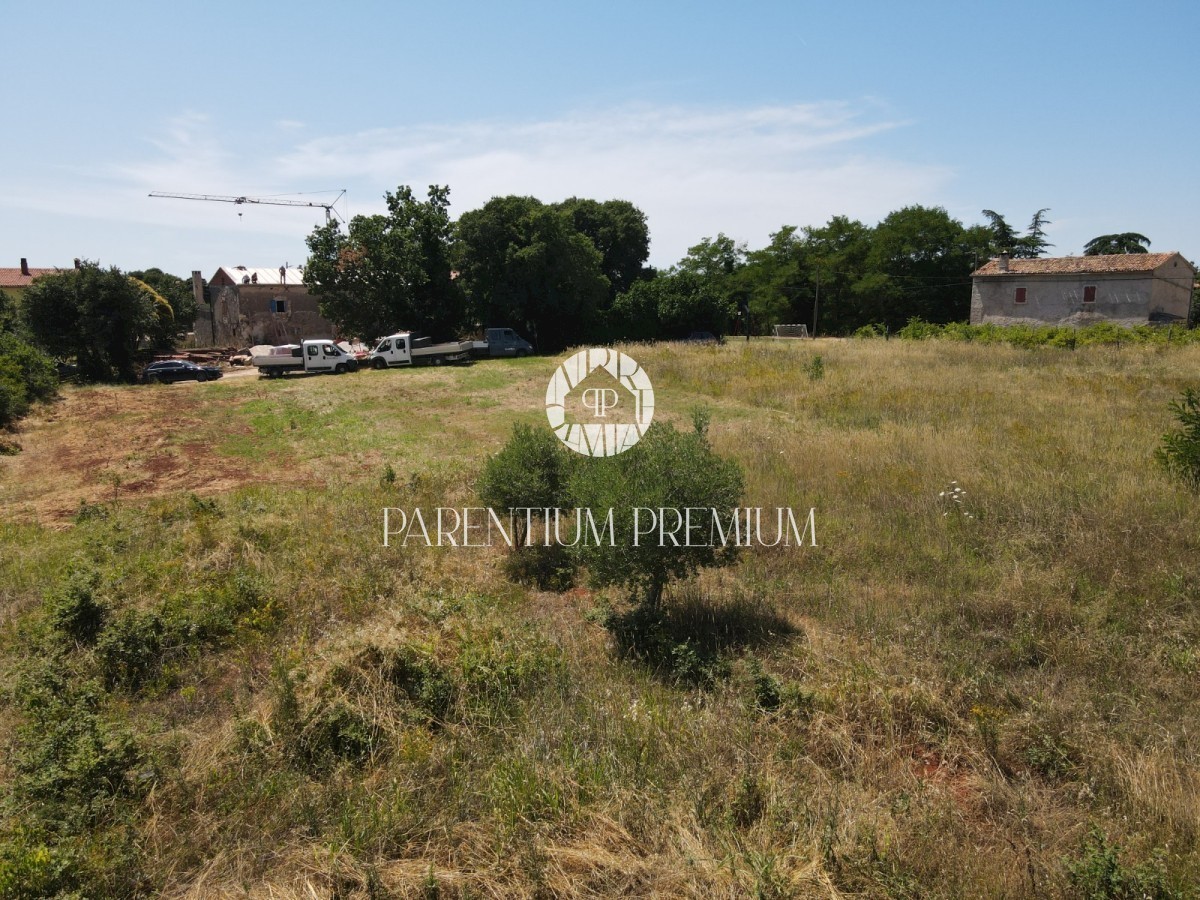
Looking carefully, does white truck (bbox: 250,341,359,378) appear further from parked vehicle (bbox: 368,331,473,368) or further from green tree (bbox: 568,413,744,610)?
green tree (bbox: 568,413,744,610)

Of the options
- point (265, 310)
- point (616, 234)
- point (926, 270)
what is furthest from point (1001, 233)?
point (265, 310)

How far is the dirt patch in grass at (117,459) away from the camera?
10.3m

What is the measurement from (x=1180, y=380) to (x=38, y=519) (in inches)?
902

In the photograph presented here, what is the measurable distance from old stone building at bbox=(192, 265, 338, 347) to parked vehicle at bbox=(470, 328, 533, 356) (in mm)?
15297

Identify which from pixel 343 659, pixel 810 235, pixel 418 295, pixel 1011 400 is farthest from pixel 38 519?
pixel 810 235

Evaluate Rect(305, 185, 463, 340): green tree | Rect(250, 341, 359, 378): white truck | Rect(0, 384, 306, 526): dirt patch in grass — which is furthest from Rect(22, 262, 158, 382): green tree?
Rect(305, 185, 463, 340): green tree

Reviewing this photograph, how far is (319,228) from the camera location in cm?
2630

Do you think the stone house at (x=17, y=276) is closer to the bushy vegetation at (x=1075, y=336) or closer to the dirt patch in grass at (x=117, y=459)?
the dirt patch in grass at (x=117, y=459)

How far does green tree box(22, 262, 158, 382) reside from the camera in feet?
68.7

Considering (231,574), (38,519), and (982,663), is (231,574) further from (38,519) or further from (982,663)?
(982,663)

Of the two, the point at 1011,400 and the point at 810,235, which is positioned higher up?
the point at 810,235

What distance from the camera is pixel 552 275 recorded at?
27.6 meters
